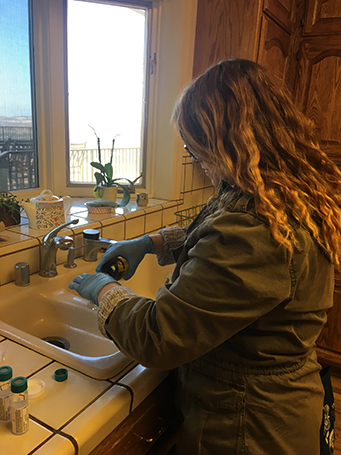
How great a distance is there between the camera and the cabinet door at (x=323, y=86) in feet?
6.64

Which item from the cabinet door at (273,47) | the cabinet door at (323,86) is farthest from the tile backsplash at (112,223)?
the cabinet door at (323,86)

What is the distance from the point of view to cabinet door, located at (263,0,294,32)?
1.66 meters

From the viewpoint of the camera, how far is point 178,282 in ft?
2.06

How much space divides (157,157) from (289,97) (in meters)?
1.19

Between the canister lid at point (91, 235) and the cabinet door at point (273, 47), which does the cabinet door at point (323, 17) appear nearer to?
the cabinet door at point (273, 47)

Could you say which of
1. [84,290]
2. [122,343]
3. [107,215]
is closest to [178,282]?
[122,343]

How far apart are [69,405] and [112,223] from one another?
33.8 inches

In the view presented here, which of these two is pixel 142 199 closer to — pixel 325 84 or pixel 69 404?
pixel 69 404

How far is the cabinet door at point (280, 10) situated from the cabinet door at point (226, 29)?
0.32ft

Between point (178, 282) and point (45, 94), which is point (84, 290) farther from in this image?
point (45, 94)

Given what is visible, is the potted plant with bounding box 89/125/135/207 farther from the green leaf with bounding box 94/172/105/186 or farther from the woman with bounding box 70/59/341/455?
the woman with bounding box 70/59/341/455

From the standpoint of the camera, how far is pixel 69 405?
66cm

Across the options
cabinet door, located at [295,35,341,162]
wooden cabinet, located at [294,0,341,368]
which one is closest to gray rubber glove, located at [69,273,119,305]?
wooden cabinet, located at [294,0,341,368]

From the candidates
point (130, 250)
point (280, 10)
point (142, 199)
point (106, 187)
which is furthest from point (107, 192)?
point (280, 10)
